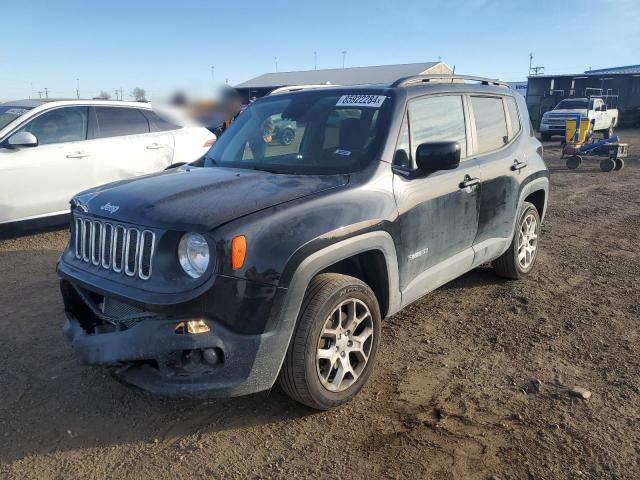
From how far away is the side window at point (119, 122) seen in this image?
728 centimetres

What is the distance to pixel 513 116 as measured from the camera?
5113mm

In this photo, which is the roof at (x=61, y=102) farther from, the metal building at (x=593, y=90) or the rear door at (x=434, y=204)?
the metal building at (x=593, y=90)

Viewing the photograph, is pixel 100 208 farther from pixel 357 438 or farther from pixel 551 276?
pixel 551 276

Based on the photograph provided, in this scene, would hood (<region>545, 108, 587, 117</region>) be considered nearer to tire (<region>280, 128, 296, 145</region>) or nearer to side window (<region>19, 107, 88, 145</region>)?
side window (<region>19, 107, 88, 145</region>)

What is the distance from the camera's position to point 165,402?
3314mm

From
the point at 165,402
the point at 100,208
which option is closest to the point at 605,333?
the point at 165,402

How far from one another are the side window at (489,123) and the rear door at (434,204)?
0.23 meters

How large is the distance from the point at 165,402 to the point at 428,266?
200 centimetres

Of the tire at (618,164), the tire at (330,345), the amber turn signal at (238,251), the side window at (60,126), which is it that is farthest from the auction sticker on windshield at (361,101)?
the tire at (618,164)

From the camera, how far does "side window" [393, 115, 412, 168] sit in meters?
3.59

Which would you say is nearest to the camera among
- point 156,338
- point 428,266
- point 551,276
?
point 156,338

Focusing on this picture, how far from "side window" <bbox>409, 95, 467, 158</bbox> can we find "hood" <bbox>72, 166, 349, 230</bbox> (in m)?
0.80

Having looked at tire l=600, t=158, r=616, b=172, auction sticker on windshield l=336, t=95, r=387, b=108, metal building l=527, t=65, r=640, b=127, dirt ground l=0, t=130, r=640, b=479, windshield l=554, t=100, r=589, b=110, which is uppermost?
metal building l=527, t=65, r=640, b=127

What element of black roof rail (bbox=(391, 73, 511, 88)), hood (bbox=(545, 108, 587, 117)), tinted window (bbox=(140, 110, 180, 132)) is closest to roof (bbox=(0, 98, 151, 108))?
tinted window (bbox=(140, 110, 180, 132))
